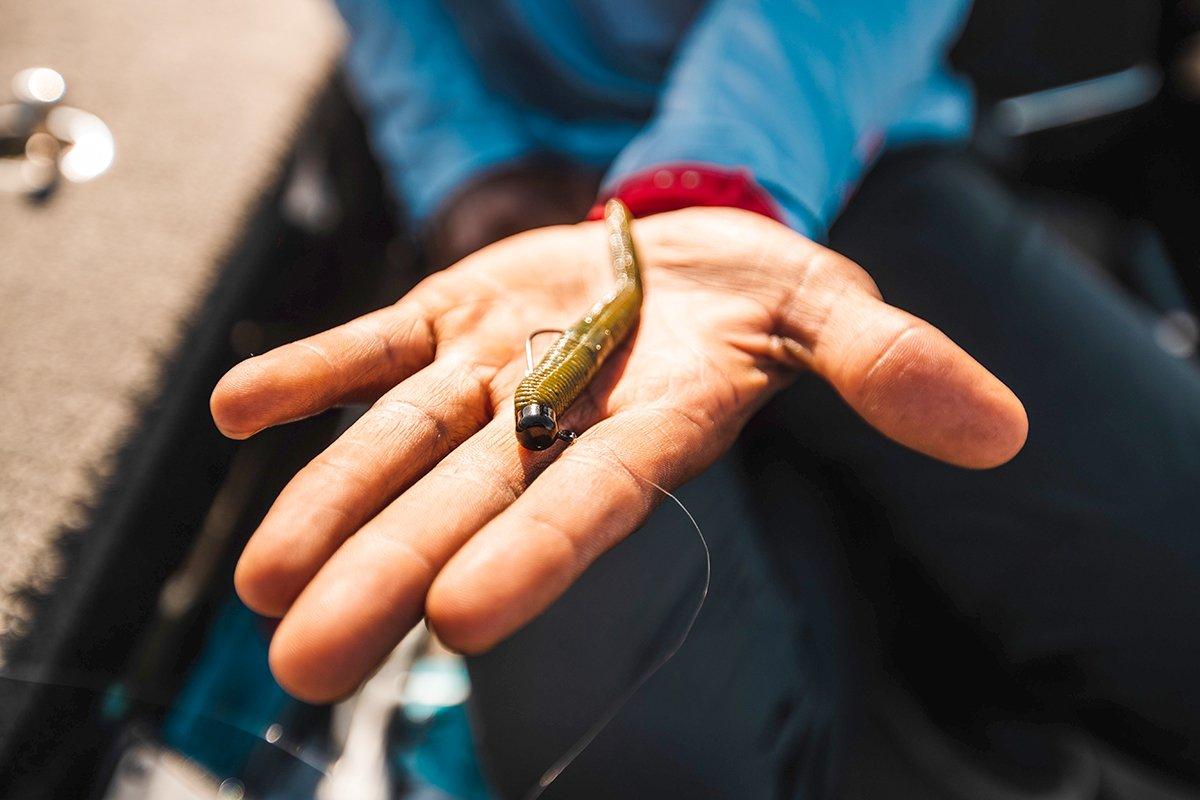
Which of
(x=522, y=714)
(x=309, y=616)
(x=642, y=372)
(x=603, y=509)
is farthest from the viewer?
(x=642, y=372)

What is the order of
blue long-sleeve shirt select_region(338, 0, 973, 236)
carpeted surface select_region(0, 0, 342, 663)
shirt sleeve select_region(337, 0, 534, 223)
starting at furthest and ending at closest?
shirt sleeve select_region(337, 0, 534, 223) → blue long-sleeve shirt select_region(338, 0, 973, 236) → carpeted surface select_region(0, 0, 342, 663)

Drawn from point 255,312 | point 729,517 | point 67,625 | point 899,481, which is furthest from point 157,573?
point 899,481

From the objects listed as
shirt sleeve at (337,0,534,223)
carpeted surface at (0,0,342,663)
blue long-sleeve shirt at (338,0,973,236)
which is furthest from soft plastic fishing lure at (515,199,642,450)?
carpeted surface at (0,0,342,663)

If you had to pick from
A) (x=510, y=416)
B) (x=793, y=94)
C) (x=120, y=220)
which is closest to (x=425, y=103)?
(x=120, y=220)

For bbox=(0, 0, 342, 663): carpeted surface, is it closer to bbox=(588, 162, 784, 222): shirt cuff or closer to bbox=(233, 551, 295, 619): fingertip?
bbox=(233, 551, 295, 619): fingertip

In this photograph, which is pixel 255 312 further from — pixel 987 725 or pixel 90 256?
pixel 987 725

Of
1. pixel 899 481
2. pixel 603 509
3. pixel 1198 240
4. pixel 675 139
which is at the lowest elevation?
pixel 1198 240

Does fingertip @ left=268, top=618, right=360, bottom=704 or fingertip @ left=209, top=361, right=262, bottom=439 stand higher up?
fingertip @ left=209, top=361, right=262, bottom=439

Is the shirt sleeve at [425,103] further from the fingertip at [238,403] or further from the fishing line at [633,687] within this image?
the fishing line at [633,687]
